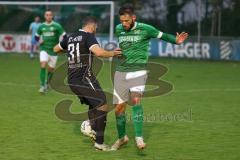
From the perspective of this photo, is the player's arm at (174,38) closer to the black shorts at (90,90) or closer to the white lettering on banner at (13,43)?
the black shorts at (90,90)

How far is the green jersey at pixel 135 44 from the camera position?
9.18 m

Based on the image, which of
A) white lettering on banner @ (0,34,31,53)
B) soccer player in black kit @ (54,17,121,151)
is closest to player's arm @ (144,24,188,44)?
soccer player in black kit @ (54,17,121,151)

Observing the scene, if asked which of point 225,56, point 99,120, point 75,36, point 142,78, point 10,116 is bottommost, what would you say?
point 225,56

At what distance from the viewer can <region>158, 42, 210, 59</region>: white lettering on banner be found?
31734mm

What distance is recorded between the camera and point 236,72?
968 inches

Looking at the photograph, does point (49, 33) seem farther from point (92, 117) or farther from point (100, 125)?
point (100, 125)

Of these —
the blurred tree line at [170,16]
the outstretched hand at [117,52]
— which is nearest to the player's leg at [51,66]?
the outstretched hand at [117,52]

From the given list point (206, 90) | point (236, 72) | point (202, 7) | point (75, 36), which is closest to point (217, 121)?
point (75, 36)

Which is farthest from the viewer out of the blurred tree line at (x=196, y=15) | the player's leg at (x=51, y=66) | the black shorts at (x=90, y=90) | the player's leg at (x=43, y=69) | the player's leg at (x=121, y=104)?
the blurred tree line at (x=196, y=15)

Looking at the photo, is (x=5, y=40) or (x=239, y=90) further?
(x=5, y=40)

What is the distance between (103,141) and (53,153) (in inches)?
36.0

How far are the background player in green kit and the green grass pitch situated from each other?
2.32ft

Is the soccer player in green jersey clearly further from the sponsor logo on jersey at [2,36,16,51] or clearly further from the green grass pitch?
the sponsor logo on jersey at [2,36,16,51]

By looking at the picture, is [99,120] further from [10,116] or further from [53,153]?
[10,116]
